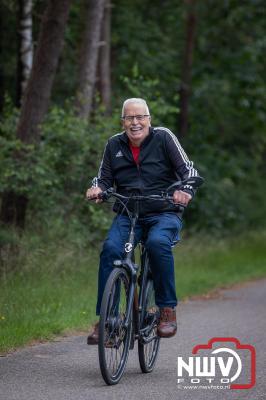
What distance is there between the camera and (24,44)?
65.6 feet

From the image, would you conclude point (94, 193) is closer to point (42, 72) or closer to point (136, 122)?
point (136, 122)

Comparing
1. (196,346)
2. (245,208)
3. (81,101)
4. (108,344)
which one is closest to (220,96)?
(245,208)

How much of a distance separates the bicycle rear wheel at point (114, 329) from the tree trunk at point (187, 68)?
2170cm

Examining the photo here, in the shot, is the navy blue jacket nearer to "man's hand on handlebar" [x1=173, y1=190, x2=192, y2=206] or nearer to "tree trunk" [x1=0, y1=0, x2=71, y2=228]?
"man's hand on handlebar" [x1=173, y1=190, x2=192, y2=206]

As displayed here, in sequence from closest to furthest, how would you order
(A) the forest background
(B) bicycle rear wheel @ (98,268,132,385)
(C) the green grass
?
(B) bicycle rear wheel @ (98,268,132,385) → (C) the green grass → (A) the forest background

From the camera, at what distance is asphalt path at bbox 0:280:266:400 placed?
304 inches

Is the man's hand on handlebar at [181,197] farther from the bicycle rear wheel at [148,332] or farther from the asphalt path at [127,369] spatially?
the asphalt path at [127,369]

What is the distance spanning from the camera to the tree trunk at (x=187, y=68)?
2978cm

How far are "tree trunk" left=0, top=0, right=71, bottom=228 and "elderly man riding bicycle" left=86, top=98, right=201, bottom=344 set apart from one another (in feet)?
23.7

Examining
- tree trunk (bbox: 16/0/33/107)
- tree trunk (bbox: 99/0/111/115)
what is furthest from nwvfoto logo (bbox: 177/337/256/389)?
tree trunk (bbox: 99/0/111/115)

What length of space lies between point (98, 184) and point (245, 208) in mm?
24914

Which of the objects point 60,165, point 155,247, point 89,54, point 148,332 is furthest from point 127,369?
point 89,54

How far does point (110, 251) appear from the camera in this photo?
844cm

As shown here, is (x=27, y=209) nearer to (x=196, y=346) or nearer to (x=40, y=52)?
(x=40, y=52)
